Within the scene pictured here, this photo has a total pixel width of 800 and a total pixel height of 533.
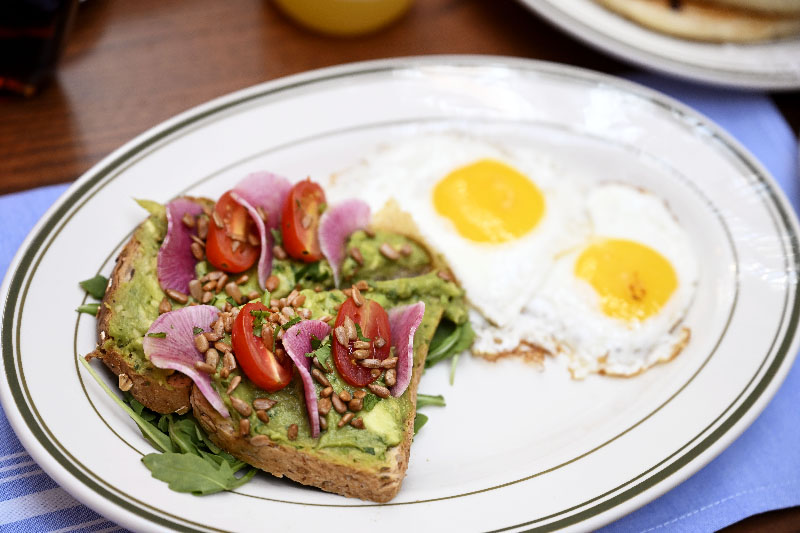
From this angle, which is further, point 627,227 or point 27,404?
point 627,227

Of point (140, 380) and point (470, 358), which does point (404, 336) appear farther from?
point (140, 380)

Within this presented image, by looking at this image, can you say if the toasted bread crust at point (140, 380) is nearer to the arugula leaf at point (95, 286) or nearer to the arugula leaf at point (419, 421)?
the arugula leaf at point (95, 286)

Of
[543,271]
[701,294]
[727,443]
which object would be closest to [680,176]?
[701,294]

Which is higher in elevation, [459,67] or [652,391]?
[459,67]

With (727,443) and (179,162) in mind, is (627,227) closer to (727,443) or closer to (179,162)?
(727,443)

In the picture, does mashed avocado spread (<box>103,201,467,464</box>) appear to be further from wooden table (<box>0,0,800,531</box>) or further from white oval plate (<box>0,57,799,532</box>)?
wooden table (<box>0,0,800,531</box>)

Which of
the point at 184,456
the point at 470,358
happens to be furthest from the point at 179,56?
the point at 184,456
